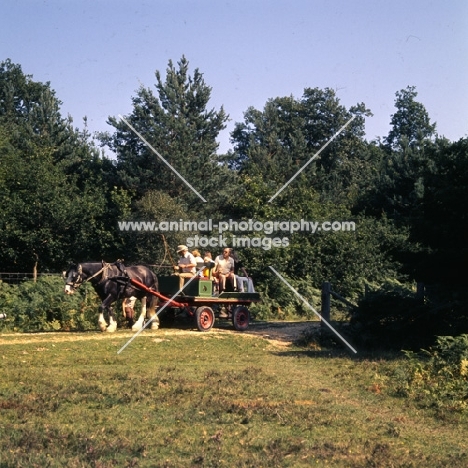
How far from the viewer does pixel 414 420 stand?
1190 centimetres

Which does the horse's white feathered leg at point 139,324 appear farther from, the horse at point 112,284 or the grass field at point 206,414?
the grass field at point 206,414

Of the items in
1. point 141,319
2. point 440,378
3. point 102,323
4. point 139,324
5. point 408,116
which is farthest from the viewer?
A: point 408,116

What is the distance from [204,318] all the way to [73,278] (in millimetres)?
3933

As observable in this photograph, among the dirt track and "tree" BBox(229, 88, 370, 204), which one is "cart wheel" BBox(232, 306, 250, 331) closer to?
the dirt track

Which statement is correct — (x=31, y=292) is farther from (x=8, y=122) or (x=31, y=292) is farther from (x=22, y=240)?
(x=8, y=122)

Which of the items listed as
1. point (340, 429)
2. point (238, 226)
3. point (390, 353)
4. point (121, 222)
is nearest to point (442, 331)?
point (390, 353)

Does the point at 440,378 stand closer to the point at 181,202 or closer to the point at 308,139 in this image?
the point at 181,202

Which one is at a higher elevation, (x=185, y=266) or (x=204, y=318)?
(x=185, y=266)

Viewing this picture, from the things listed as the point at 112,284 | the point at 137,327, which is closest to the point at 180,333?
the point at 137,327

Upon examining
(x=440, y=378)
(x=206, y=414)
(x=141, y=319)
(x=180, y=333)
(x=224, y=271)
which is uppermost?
(x=224, y=271)

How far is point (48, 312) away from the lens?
79.3 ft

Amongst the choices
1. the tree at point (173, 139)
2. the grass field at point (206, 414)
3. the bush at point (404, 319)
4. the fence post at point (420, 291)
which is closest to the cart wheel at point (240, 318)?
the bush at point (404, 319)

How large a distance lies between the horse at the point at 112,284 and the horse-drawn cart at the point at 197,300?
24cm

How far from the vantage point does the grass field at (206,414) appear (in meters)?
9.34
